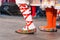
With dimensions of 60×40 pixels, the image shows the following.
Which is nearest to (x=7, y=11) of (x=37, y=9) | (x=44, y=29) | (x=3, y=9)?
(x=3, y=9)

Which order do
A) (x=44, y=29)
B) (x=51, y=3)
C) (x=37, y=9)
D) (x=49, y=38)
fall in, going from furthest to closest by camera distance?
(x=37, y=9) → (x=44, y=29) → (x=51, y=3) → (x=49, y=38)

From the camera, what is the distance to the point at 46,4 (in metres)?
2.87

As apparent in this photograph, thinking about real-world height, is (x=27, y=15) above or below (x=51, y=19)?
above

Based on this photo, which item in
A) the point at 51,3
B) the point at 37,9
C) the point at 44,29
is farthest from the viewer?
the point at 37,9

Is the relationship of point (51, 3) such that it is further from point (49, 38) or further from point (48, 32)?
point (49, 38)

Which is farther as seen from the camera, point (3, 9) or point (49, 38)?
point (3, 9)

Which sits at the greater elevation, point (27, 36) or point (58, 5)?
point (58, 5)

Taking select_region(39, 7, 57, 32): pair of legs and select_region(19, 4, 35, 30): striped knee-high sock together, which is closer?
select_region(19, 4, 35, 30): striped knee-high sock

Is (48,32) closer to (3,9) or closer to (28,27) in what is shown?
(28,27)

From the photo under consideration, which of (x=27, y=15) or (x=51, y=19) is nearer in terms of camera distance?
(x=27, y=15)

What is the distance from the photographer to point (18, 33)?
2.71 m

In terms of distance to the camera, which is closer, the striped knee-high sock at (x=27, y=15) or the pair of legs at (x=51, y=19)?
the striped knee-high sock at (x=27, y=15)

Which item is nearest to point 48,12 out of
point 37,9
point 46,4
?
point 46,4

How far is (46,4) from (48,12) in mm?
173
